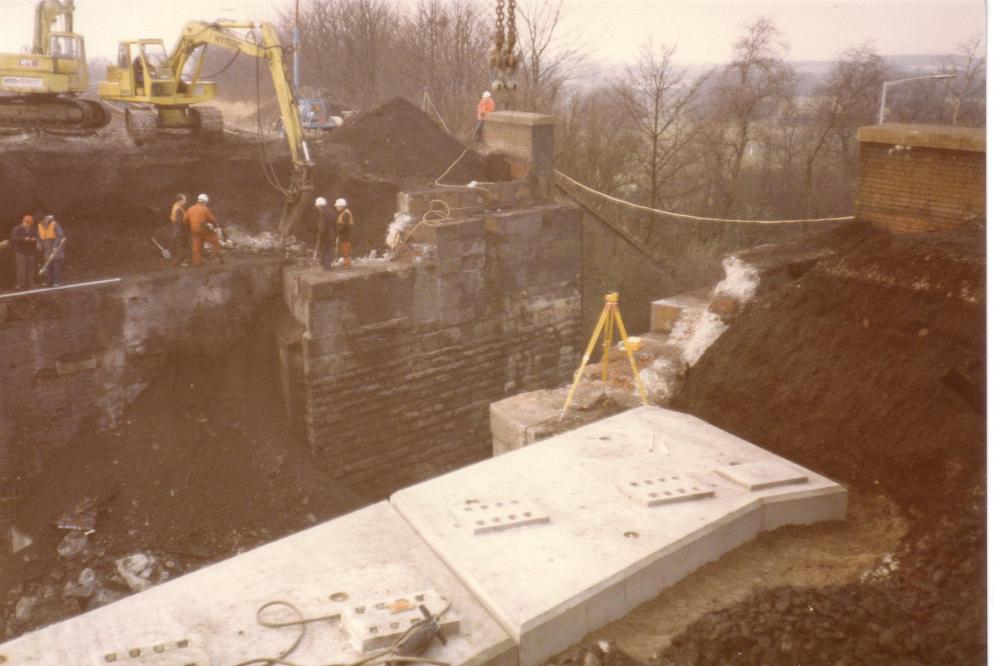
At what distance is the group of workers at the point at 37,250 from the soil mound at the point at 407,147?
19.7ft

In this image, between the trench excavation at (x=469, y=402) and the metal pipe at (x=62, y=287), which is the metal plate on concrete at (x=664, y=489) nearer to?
the trench excavation at (x=469, y=402)

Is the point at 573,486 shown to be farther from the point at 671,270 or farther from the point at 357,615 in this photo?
the point at 671,270

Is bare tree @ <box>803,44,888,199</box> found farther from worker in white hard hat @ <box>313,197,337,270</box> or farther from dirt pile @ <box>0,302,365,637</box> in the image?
dirt pile @ <box>0,302,365,637</box>

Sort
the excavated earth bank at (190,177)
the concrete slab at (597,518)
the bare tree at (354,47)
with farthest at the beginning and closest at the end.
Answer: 1. the bare tree at (354,47)
2. the excavated earth bank at (190,177)
3. the concrete slab at (597,518)

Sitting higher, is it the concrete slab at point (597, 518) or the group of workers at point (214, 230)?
the group of workers at point (214, 230)

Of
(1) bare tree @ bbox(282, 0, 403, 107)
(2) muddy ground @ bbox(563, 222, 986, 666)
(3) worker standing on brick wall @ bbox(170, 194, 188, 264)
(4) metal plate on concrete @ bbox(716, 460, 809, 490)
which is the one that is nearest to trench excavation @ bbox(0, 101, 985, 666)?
(2) muddy ground @ bbox(563, 222, 986, 666)

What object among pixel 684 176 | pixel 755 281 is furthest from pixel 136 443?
pixel 684 176

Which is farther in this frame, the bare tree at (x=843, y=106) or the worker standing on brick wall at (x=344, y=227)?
the bare tree at (x=843, y=106)

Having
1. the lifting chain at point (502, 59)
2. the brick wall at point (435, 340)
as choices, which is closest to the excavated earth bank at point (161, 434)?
the brick wall at point (435, 340)

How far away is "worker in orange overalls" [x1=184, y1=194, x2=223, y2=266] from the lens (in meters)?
12.2

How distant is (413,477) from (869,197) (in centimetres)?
768

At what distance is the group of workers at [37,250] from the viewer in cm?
1137

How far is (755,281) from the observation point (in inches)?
315

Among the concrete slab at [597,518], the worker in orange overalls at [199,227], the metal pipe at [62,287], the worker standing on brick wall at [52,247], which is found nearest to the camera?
the concrete slab at [597,518]
